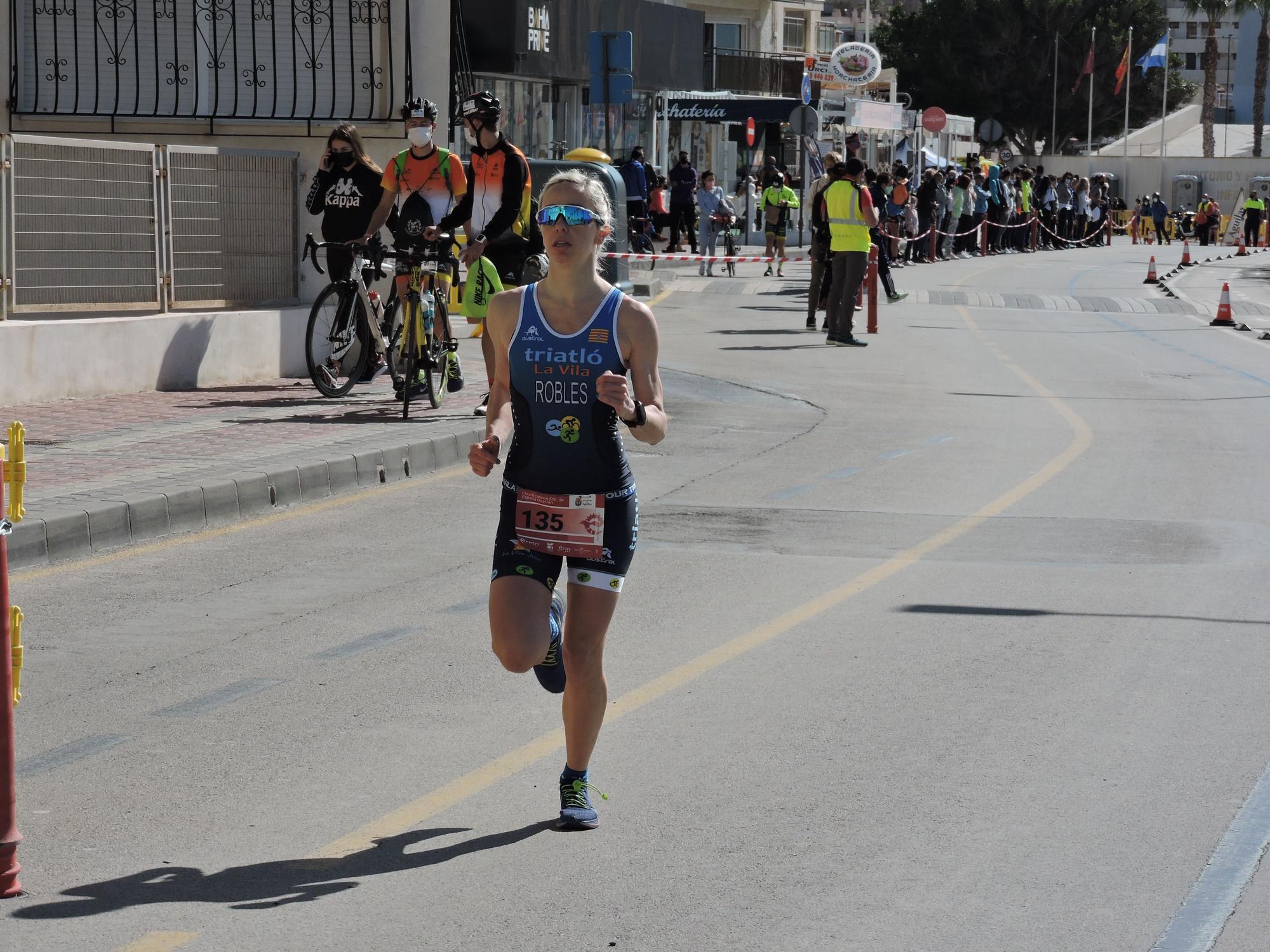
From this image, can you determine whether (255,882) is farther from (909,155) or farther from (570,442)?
(909,155)

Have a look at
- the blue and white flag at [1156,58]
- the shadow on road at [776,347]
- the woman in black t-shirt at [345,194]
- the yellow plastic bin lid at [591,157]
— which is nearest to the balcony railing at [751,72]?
the blue and white flag at [1156,58]

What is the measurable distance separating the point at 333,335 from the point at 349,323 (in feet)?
0.48

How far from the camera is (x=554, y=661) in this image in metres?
5.16

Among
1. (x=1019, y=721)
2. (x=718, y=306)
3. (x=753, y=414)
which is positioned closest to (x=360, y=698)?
(x=1019, y=721)

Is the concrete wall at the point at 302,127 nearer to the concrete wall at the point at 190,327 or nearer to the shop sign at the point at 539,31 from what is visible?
the concrete wall at the point at 190,327

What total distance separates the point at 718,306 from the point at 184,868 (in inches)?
866

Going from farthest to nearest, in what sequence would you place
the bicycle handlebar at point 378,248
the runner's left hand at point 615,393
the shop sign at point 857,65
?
the shop sign at point 857,65 < the bicycle handlebar at point 378,248 < the runner's left hand at point 615,393

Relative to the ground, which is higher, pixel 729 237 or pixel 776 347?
pixel 729 237

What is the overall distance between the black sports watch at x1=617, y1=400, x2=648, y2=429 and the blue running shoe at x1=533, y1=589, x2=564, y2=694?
525mm

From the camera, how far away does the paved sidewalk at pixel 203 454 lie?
9250mm

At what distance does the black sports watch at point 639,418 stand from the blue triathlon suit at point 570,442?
14 cm

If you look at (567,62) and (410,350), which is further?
(567,62)

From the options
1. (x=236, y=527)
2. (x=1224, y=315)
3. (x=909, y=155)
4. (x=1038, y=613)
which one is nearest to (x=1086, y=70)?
(x=909, y=155)

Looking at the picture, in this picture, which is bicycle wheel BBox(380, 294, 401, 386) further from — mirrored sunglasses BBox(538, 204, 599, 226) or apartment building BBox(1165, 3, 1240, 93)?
apartment building BBox(1165, 3, 1240, 93)
